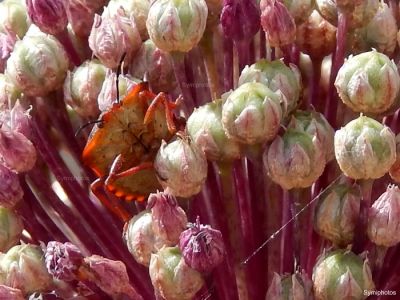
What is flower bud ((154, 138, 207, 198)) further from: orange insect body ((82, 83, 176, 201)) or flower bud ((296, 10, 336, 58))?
flower bud ((296, 10, 336, 58))

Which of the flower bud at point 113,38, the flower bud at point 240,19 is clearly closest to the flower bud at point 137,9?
the flower bud at point 113,38

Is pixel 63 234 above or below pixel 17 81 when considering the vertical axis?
below

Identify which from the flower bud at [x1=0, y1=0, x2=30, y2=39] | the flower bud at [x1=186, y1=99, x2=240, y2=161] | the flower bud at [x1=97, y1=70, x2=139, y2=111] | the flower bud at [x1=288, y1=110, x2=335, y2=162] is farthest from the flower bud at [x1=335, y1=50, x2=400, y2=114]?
the flower bud at [x1=0, y1=0, x2=30, y2=39]

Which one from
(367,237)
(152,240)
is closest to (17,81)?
(152,240)

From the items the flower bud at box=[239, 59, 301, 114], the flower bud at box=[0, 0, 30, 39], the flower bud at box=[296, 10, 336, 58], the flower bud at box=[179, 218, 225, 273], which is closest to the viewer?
the flower bud at box=[179, 218, 225, 273]

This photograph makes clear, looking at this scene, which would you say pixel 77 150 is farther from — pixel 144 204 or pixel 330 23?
pixel 330 23

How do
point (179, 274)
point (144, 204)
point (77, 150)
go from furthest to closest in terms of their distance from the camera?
point (77, 150) → point (144, 204) → point (179, 274)
